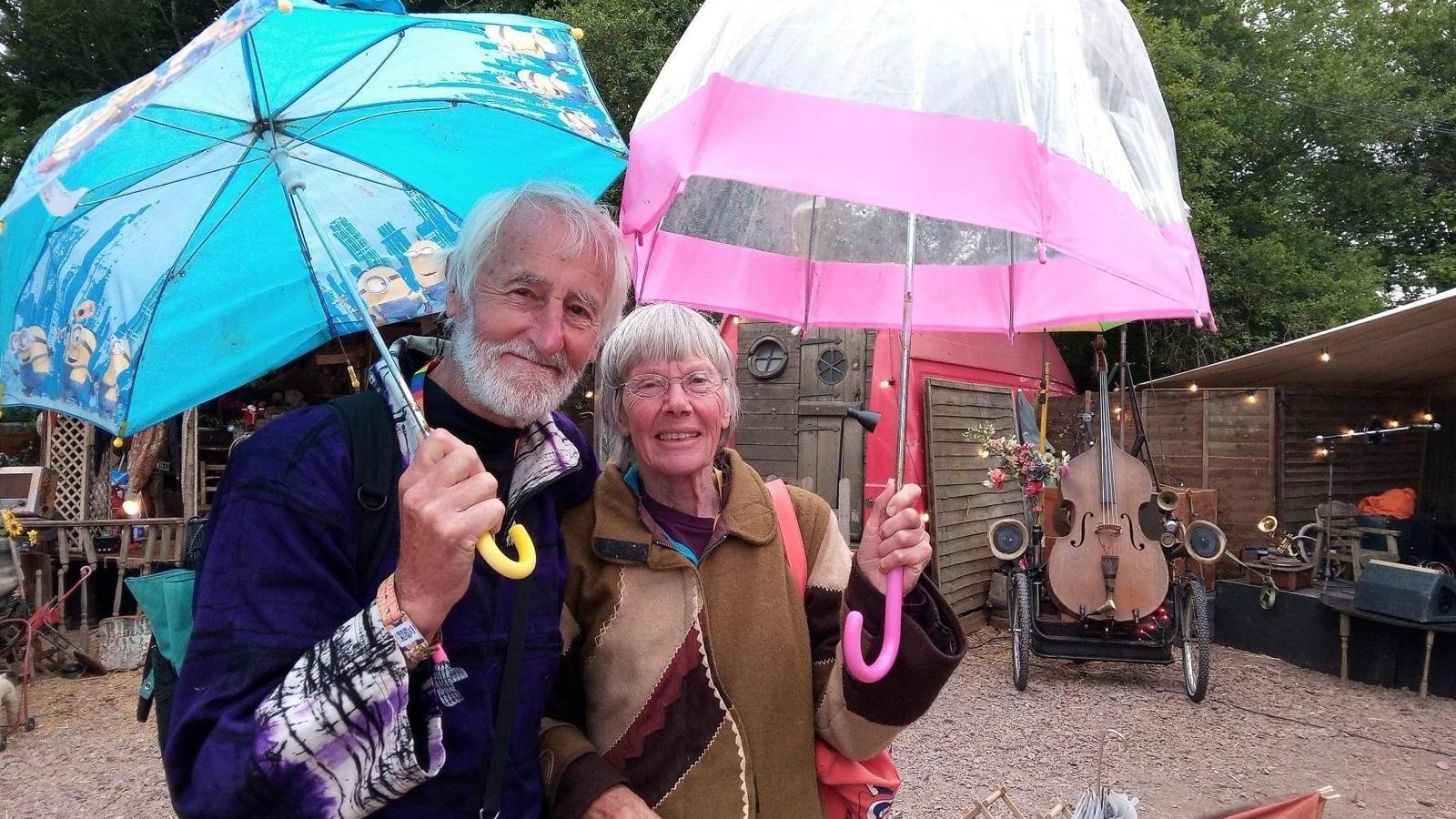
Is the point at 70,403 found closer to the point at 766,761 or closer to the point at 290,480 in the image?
the point at 290,480

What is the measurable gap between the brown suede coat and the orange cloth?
29.7 ft

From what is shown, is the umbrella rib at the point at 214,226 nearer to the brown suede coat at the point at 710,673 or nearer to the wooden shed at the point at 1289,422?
the brown suede coat at the point at 710,673

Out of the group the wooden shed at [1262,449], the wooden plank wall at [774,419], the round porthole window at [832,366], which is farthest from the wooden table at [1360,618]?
the wooden plank wall at [774,419]

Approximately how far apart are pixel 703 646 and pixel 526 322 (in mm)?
649

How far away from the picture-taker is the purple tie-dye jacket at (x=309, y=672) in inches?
37.5

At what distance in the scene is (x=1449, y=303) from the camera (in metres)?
5.51

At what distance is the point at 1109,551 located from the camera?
5793mm

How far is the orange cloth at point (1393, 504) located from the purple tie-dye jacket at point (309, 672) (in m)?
9.69

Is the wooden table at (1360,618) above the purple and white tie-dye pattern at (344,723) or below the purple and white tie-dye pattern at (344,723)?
below

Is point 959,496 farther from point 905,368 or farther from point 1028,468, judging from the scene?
point 905,368

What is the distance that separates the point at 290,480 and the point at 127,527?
8.61m

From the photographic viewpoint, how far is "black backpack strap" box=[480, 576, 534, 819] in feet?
4.03

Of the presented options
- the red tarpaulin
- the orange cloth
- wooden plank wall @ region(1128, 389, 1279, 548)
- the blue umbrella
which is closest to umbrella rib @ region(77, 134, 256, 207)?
the blue umbrella

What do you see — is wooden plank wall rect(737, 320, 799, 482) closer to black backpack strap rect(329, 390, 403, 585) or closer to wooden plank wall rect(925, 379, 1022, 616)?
wooden plank wall rect(925, 379, 1022, 616)
